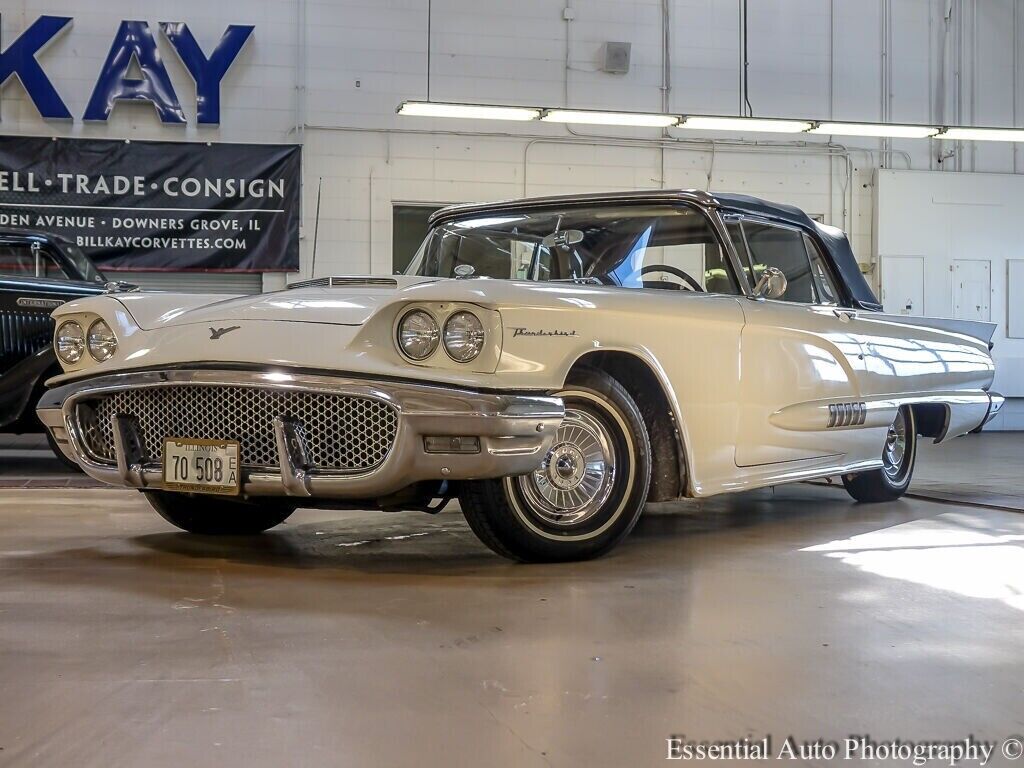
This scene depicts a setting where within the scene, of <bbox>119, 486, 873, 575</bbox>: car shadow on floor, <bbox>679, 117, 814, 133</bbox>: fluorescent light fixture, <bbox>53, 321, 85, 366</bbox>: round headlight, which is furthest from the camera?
<bbox>679, 117, 814, 133</bbox>: fluorescent light fixture

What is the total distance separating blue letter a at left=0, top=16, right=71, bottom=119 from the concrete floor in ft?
27.1

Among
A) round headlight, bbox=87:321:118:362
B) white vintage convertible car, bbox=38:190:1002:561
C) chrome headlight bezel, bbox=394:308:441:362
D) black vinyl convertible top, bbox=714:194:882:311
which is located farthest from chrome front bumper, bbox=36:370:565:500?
black vinyl convertible top, bbox=714:194:882:311

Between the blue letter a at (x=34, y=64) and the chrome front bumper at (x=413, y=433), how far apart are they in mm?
9320

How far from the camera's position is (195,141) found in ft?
39.0

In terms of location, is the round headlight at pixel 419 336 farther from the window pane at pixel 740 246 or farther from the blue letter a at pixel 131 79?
the blue letter a at pixel 131 79

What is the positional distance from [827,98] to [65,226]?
8485mm

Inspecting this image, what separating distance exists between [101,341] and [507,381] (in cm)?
149

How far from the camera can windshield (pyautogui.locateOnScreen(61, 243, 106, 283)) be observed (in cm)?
741

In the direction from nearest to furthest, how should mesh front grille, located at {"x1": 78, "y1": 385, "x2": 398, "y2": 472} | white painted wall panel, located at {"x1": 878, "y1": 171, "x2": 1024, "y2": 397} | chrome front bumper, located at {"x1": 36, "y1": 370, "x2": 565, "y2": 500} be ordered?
chrome front bumper, located at {"x1": 36, "y1": 370, "x2": 565, "y2": 500}, mesh front grille, located at {"x1": 78, "y1": 385, "x2": 398, "y2": 472}, white painted wall panel, located at {"x1": 878, "y1": 171, "x2": 1024, "y2": 397}

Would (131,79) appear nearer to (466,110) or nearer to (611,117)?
(466,110)

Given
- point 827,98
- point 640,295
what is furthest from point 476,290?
point 827,98

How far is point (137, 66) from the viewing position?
38.6ft

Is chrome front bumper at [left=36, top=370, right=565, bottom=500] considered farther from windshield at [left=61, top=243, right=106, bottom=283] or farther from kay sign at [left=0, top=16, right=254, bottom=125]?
kay sign at [left=0, top=16, right=254, bottom=125]

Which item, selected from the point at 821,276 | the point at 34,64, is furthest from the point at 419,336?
the point at 34,64
